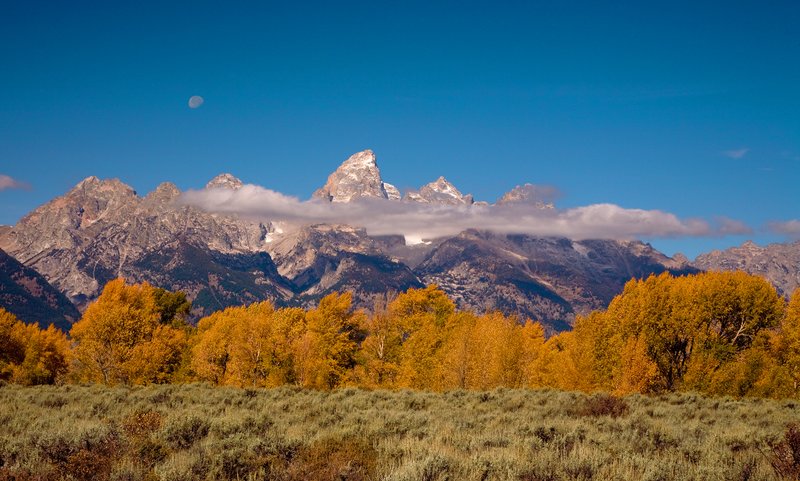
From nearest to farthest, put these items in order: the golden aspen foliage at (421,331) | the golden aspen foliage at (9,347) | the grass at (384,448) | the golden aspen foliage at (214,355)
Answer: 1. the grass at (384,448)
2. the golden aspen foliage at (421,331)
3. the golden aspen foliage at (214,355)
4. the golden aspen foliage at (9,347)

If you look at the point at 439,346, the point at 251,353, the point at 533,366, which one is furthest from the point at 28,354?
the point at 533,366

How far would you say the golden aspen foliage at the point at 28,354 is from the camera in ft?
166

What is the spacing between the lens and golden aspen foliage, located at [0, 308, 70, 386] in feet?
166

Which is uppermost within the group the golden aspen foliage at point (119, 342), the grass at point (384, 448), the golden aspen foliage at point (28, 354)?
the grass at point (384, 448)

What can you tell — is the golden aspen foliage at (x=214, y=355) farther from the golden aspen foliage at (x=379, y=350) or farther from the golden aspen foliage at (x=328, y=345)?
the golden aspen foliage at (x=379, y=350)

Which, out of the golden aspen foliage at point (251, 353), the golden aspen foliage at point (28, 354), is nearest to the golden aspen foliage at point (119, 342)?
the golden aspen foliage at point (251, 353)

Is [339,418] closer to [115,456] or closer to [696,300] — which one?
[115,456]

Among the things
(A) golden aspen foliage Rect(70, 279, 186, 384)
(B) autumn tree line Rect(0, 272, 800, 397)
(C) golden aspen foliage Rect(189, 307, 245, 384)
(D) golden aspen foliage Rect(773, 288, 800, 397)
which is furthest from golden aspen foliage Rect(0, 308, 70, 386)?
(D) golden aspen foliage Rect(773, 288, 800, 397)

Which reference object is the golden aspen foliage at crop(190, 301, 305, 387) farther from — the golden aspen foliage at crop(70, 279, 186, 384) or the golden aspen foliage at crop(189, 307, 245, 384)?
the golden aspen foliage at crop(70, 279, 186, 384)

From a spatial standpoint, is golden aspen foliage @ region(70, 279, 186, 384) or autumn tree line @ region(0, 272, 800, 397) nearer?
autumn tree line @ region(0, 272, 800, 397)

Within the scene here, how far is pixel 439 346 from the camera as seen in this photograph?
5247 cm

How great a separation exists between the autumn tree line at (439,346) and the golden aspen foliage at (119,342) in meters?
0.11

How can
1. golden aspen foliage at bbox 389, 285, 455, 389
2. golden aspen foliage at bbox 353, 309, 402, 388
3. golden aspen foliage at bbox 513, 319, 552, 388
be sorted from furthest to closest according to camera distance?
golden aspen foliage at bbox 353, 309, 402, 388
golden aspen foliage at bbox 513, 319, 552, 388
golden aspen foliage at bbox 389, 285, 455, 389

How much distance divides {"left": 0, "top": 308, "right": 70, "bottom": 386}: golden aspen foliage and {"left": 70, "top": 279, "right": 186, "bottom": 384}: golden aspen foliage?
784 centimetres
